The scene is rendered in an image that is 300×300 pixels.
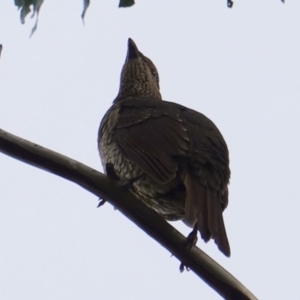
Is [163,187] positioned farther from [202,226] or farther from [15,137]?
[15,137]

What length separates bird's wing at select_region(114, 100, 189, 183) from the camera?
4.15 metres

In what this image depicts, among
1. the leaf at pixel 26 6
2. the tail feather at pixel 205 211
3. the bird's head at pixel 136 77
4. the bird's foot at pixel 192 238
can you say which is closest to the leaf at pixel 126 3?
the leaf at pixel 26 6

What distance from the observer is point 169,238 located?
309cm

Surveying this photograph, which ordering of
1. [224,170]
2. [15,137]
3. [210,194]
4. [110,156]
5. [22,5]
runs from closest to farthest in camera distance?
[22,5] → [15,137] → [210,194] → [224,170] → [110,156]

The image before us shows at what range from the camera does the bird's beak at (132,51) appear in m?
6.40

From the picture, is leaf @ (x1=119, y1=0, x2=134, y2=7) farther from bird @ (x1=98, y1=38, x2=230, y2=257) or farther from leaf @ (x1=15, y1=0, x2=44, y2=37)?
bird @ (x1=98, y1=38, x2=230, y2=257)

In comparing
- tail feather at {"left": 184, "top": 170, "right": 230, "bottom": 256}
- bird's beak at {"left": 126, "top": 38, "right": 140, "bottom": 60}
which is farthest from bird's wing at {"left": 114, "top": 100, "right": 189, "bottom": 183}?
bird's beak at {"left": 126, "top": 38, "right": 140, "bottom": 60}

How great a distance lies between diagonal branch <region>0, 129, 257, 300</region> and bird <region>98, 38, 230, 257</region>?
1.33 feet

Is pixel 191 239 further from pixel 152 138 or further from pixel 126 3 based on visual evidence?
pixel 152 138

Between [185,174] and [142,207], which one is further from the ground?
[185,174]

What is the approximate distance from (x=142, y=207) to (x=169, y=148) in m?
1.26

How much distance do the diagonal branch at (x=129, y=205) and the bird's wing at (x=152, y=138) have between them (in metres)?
0.96

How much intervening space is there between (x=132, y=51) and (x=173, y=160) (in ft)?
7.94

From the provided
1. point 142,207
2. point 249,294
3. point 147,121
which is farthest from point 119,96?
point 249,294
